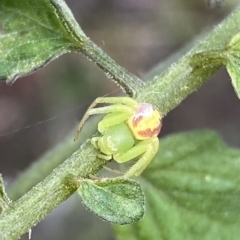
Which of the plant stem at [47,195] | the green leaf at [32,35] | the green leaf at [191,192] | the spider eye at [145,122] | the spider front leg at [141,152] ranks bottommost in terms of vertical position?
the green leaf at [191,192]

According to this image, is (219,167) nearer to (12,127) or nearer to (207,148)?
(207,148)

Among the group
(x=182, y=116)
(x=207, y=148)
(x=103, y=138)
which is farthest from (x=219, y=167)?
(x=182, y=116)

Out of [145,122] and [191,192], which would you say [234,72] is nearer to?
[145,122]

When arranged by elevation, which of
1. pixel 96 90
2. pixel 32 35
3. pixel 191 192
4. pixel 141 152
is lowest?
pixel 96 90

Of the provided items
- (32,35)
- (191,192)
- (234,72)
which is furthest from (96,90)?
(234,72)

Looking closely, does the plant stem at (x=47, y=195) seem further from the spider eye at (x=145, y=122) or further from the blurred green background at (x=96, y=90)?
the blurred green background at (x=96, y=90)

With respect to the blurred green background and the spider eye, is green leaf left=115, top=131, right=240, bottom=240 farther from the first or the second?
the blurred green background

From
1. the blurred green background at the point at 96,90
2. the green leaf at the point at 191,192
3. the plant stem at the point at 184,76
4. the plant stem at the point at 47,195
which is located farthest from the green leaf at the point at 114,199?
the blurred green background at the point at 96,90
